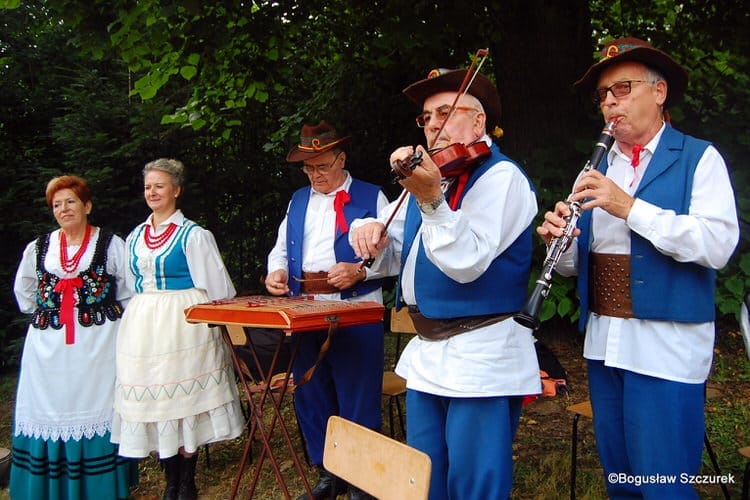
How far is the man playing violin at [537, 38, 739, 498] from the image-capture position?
2084 mm

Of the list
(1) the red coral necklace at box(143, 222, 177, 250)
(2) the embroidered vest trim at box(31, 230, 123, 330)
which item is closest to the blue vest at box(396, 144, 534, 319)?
(1) the red coral necklace at box(143, 222, 177, 250)

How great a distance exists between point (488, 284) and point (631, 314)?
0.51 metres

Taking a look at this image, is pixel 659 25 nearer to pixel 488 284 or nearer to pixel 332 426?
pixel 488 284

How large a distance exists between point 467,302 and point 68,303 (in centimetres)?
256

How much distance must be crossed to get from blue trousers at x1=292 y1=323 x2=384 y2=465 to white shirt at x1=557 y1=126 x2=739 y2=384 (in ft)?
4.61

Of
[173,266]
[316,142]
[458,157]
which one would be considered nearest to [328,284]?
[316,142]

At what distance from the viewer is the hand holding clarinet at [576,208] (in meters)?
2.09

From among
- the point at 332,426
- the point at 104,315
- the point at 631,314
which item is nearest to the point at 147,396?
the point at 104,315

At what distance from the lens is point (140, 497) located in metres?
3.95

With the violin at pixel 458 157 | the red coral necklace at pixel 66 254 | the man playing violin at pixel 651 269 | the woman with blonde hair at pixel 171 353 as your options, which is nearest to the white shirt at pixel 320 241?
the woman with blonde hair at pixel 171 353

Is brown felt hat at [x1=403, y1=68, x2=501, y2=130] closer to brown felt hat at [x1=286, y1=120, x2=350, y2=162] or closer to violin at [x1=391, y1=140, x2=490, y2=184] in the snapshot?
violin at [x1=391, y1=140, x2=490, y2=184]

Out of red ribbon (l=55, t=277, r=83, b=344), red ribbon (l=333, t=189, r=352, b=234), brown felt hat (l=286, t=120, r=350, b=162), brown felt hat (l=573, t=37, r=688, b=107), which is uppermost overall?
brown felt hat (l=573, t=37, r=688, b=107)

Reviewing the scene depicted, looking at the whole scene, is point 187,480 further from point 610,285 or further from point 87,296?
point 610,285

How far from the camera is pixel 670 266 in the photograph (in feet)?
7.01
